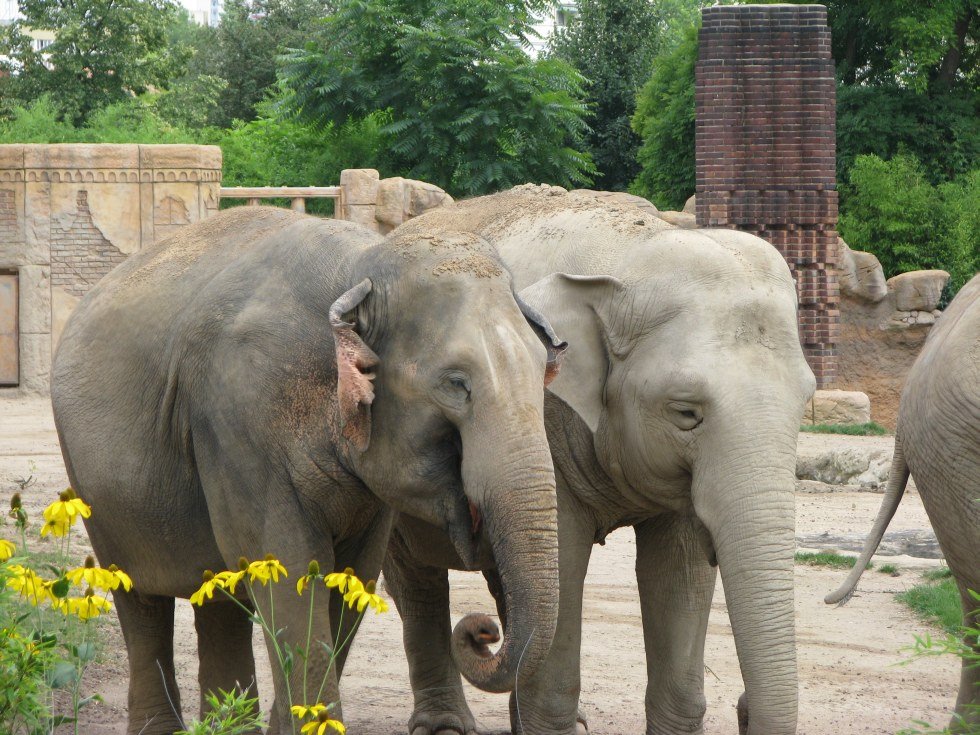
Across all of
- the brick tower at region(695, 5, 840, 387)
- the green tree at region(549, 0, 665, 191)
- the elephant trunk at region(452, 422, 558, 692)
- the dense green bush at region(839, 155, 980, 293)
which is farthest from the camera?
the green tree at region(549, 0, 665, 191)

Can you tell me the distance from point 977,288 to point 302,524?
264 centimetres

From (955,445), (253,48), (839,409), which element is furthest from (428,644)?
(253,48)

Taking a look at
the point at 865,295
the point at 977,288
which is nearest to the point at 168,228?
the point at 865,295

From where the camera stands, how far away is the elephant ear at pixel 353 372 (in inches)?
152

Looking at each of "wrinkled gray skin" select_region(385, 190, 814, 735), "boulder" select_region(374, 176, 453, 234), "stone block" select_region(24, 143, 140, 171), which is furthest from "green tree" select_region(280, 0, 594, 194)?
"wrinkled gray skin" select_region(385, 190, 814, 735)

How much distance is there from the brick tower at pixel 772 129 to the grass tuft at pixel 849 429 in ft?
5.70

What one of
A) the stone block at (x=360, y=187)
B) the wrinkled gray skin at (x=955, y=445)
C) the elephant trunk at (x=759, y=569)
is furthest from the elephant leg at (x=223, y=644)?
the stone block at (x=360, y=187)

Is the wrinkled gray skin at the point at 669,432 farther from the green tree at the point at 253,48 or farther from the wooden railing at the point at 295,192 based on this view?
the green tree at the point at 253,48

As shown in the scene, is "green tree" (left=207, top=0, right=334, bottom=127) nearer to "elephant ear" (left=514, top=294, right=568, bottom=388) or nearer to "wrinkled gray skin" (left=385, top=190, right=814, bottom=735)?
"wrinkled gray skin" (left=385, top=190, right=814, bottom=735)

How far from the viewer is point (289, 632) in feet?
13.8

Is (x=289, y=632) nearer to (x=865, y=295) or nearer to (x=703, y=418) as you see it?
(x=703, y=418)

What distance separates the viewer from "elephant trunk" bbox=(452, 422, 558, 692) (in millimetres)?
3688

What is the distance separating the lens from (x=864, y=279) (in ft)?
61.3

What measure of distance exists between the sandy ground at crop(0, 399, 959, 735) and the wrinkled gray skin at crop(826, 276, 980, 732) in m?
0.40
